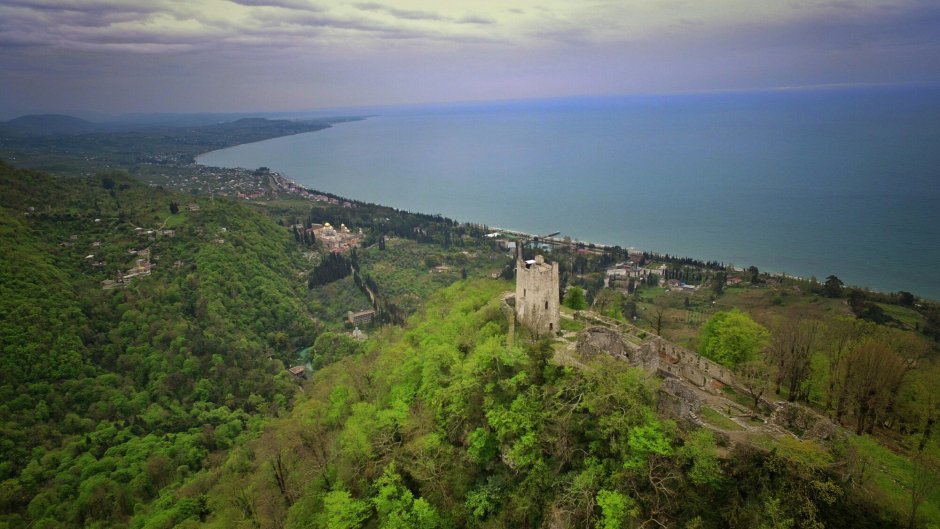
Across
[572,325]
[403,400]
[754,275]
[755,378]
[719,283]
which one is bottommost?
[719,283]

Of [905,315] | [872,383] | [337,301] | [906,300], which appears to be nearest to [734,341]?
[872,383]

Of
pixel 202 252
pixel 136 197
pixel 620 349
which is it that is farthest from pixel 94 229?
pixel 620 349

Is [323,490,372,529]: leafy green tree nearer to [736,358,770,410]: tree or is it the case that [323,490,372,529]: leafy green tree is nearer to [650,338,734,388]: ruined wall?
[650,338,734,388]: ruined wall

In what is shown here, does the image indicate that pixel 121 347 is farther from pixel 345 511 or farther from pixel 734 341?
pixel 734 341

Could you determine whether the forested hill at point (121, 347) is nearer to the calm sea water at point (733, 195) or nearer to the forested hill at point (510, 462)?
the forested hill at point (510, 462)

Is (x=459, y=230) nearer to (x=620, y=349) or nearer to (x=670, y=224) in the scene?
(x=670, y=224)

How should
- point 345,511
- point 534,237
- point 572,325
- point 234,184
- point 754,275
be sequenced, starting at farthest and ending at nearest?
point 234,184
point 534,237
point 754,275
point 572,325
point 345,511
